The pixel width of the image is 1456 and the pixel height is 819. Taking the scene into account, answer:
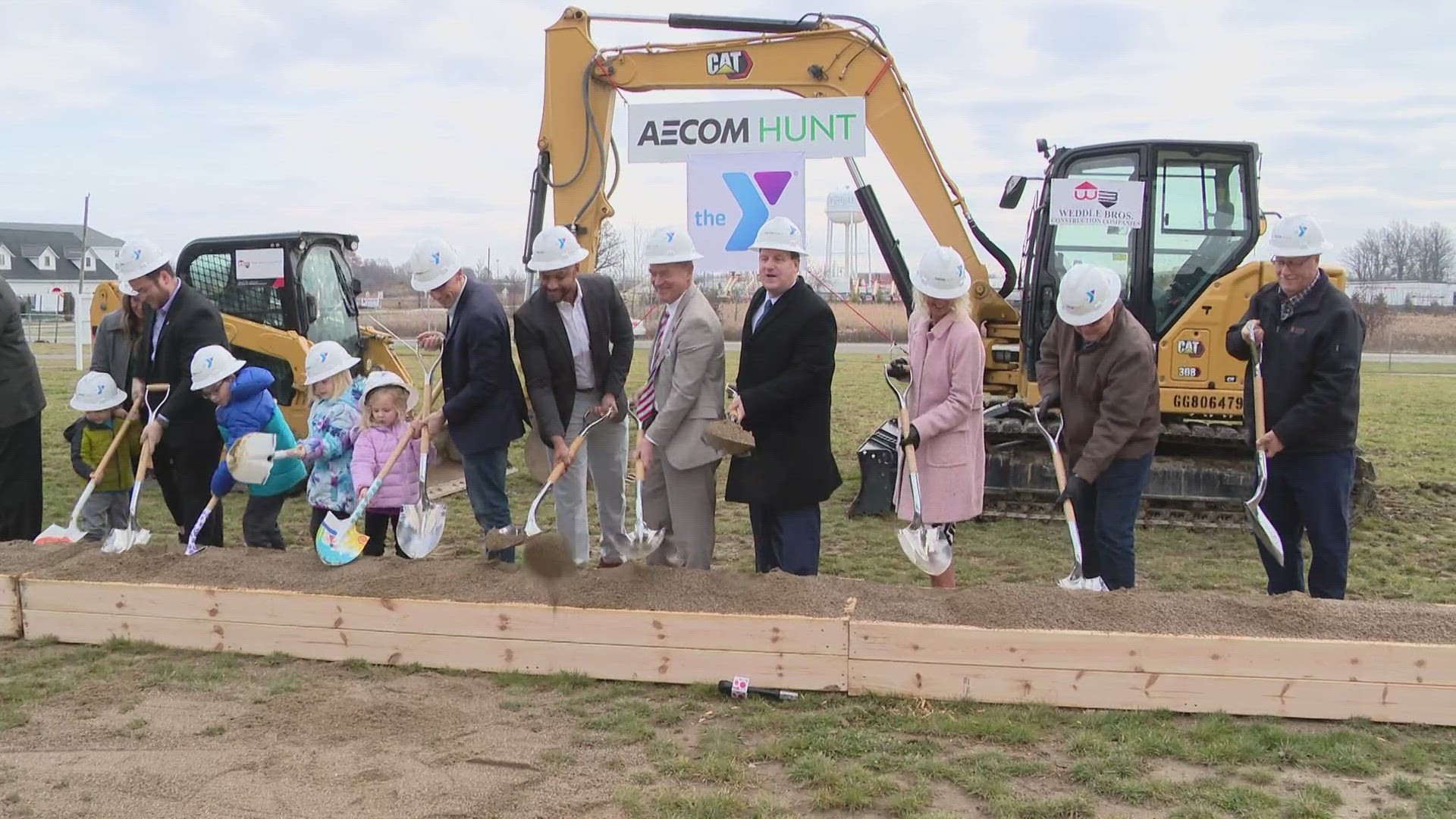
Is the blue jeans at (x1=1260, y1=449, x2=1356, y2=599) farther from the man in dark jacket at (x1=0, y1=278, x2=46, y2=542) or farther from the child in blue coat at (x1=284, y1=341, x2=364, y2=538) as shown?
the man in dark jacket at (x1=0, y1=278, x2=46, y2=542)

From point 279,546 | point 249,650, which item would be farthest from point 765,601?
point 279,546

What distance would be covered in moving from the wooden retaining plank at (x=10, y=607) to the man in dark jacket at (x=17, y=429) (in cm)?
121

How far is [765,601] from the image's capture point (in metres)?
4.47

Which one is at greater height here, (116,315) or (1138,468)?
(116,315)

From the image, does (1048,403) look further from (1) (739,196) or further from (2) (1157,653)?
(1) (739,196)

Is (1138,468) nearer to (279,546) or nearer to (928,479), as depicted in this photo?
(928,479)

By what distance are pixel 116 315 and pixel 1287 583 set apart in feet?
23.1

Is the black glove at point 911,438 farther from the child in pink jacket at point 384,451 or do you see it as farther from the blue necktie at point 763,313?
the child in pink jacket at point 384,451

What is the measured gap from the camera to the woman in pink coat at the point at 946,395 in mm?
4676

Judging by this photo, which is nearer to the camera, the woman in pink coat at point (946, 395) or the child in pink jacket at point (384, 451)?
the woman in pink coat at point (946, 395)

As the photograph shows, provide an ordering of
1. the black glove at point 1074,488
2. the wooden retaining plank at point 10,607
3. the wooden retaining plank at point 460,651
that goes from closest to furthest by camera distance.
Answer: the wooden retaining plank at point 460,651, the black glove at point 1074,488, the wooden retaining plank at point 10,607

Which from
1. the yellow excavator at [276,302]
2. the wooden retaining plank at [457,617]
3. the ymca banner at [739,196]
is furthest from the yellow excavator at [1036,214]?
the wooden retaining plank at [457,617]

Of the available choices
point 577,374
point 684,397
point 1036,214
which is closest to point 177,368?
point 577,374

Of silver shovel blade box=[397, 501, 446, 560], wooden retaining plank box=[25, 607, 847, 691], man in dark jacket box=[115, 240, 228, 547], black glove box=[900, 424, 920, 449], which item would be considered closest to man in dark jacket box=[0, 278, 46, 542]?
man in dark jacket box=[115, 240, 228, 547]
